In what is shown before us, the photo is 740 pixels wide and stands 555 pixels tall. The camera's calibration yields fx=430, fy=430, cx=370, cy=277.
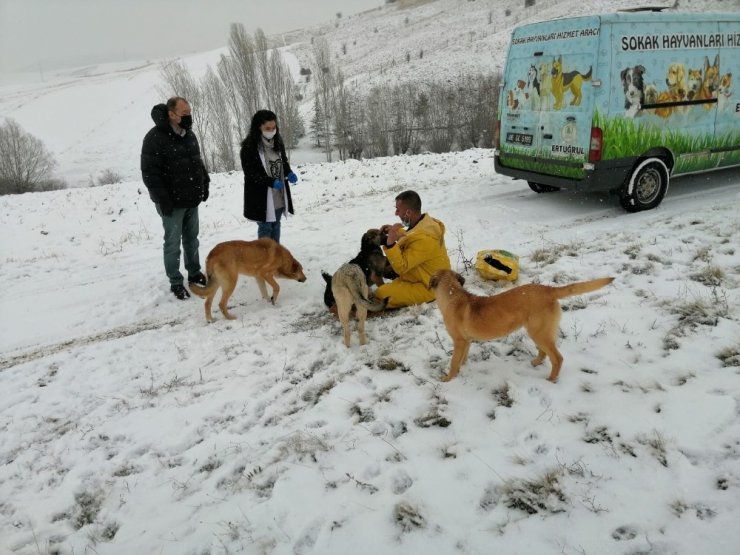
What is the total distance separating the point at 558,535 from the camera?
2.23m

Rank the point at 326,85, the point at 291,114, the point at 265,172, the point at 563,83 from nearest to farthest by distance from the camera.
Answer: the point at 265,172 → the point at 563,83 → the point at 291,114 → the point at 326,85

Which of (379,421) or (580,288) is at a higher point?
(580,288)

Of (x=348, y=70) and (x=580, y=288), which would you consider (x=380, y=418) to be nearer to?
(x=580, y=288)

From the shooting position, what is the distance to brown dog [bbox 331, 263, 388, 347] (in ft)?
14.3

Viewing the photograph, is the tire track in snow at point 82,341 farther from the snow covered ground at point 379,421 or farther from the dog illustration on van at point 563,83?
the dog illustration on van at point 563,83

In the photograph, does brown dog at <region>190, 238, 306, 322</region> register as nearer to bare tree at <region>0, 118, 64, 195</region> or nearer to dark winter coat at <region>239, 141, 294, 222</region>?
dark winter coat at <region>239, 141, 294, 222</region>

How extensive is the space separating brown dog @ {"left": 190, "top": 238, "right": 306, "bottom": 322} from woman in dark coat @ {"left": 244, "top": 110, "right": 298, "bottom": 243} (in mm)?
756

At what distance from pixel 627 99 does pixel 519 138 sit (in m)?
1.78

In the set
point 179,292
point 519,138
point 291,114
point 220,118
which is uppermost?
point 220,118

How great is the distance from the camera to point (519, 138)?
788 centimetres

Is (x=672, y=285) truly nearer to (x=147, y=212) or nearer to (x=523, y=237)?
(x=523, y=237)

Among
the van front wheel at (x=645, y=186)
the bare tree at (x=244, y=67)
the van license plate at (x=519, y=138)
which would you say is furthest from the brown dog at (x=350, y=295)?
the bare tree at (x=244, y=67)

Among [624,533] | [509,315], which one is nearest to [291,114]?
[509,315]

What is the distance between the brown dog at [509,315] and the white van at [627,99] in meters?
4.55
